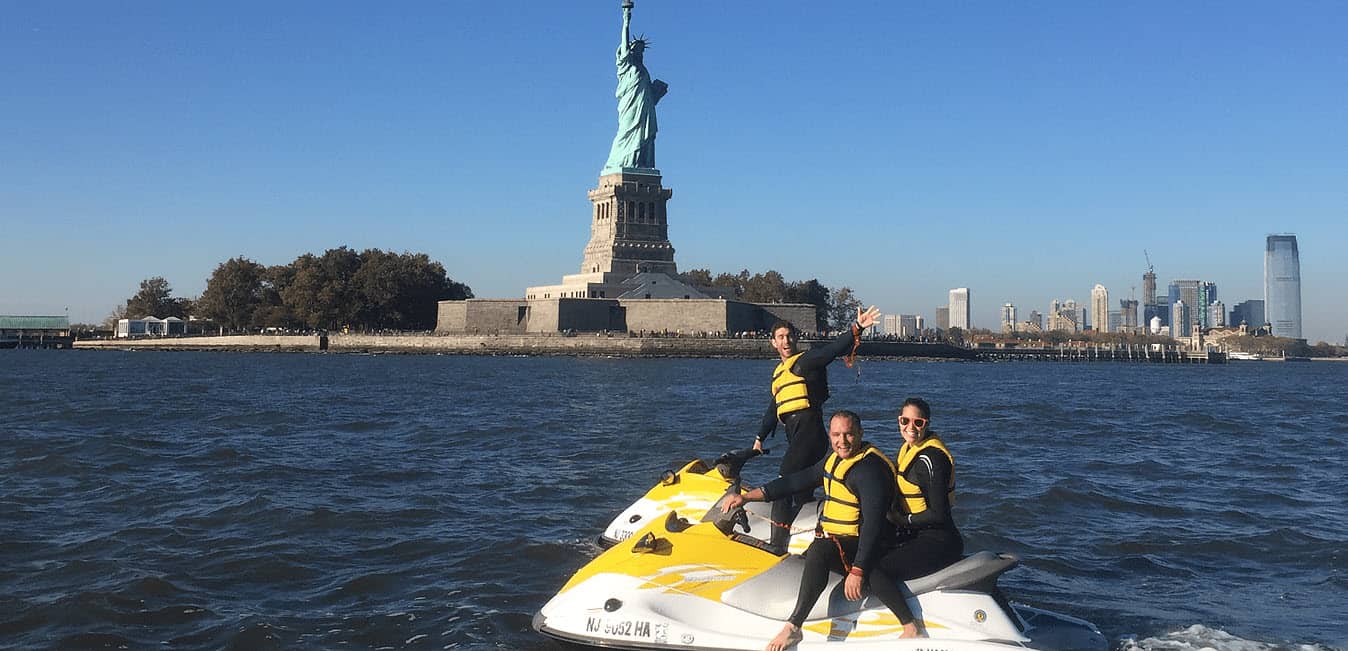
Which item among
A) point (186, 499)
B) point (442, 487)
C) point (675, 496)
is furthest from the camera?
point (442, 487)

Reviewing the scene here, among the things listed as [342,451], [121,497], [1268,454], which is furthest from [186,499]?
[1268,454]

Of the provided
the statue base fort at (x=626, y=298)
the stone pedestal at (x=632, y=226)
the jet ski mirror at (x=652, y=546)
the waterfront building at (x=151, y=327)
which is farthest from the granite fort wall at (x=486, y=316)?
the jet ski mirror at (x=652, y=546)

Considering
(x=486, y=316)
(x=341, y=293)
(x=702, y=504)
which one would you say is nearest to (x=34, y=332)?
(x=341, y=293)

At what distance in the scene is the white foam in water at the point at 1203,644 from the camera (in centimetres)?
926

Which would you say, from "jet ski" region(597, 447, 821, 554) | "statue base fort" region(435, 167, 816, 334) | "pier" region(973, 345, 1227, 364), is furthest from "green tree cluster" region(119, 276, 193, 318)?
"jet ski" region(597, 447, 821, 554)

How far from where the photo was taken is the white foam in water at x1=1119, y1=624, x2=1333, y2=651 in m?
9.26

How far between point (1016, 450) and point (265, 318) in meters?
111

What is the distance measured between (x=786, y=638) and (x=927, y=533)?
1.29 m

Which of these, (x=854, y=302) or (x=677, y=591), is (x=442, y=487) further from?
(x=854, y=302)

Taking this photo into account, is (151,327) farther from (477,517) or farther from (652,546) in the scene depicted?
(652,546)

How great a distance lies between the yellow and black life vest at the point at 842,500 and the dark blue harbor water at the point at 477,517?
2.73m

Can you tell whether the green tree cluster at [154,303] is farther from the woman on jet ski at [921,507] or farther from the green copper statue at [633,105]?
the woman on jet ski at [921,507]

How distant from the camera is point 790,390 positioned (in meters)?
10.2

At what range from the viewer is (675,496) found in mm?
11633
